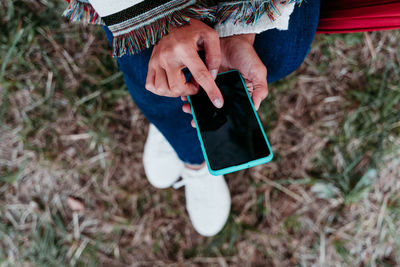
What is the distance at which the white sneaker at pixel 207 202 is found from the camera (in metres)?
1.29

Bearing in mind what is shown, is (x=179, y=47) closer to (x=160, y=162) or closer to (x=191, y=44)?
(x=191, y=44)

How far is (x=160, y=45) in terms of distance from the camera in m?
0.67

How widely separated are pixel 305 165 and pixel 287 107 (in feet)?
1.04

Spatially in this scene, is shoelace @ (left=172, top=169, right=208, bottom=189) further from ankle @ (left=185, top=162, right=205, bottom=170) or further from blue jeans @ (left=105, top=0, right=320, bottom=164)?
blue jeans @ (left=105, top=0, right=320, bottom=164)

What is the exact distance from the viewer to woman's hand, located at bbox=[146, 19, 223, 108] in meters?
0.63

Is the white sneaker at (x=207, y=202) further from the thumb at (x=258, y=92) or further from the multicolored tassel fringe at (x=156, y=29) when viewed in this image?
the multicolored tassel fringe at (x=156, y=29)

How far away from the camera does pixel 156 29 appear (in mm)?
651

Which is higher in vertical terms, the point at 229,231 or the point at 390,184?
the point at 390,184

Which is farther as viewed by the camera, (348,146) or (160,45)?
(348,146)

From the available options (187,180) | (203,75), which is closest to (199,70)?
(203,75)

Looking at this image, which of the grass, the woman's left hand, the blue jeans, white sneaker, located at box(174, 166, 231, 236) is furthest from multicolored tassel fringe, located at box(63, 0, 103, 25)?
white sneaker, located at box(174, 166, 231, 236)

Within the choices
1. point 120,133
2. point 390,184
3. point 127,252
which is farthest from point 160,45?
point 390,184

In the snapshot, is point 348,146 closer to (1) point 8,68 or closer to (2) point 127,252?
(2) point 127,252

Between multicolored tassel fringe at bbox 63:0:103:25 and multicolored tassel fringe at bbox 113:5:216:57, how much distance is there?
0.50 feet
